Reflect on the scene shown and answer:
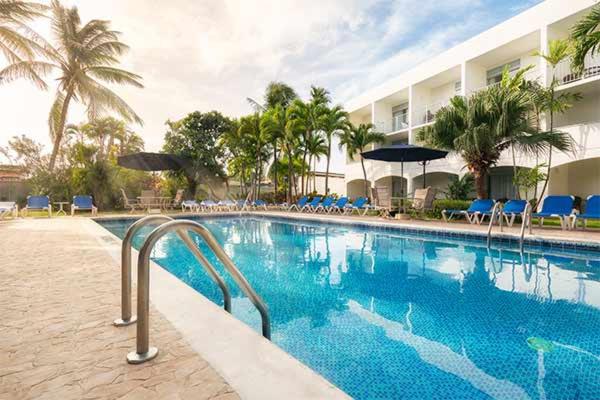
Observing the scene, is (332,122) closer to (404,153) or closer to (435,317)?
(404,153)

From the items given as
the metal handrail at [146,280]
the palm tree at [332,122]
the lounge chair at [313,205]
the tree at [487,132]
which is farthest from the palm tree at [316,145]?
the metal handrail at [146,280]

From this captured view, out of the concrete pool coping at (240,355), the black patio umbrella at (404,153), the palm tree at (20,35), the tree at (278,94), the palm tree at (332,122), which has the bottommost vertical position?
the concrete pool coping at (240,355)

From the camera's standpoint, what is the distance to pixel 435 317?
346 centimetres

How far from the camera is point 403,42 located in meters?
18.0

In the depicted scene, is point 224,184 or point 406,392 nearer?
point 406,392

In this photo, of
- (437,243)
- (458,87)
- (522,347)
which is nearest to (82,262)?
(522,347)

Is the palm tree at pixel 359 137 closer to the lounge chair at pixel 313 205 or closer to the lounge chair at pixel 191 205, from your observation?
the lounge chair at pixel 313 205

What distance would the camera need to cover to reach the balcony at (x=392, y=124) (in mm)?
21500

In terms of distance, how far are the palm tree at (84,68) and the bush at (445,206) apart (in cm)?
1556

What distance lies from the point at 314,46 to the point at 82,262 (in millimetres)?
15444

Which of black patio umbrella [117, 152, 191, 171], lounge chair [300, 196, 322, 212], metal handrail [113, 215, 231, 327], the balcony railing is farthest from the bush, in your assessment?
black patio umbrella [117, 152, 191, 171]

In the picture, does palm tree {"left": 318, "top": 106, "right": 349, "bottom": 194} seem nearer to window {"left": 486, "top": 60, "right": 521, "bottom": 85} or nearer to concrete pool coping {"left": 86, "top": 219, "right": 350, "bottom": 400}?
window {"left": 486, "top": 60, "right": 521, "bottom": 85}

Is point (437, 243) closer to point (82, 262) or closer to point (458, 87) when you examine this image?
point (82, 262)

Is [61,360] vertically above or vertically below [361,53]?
below
